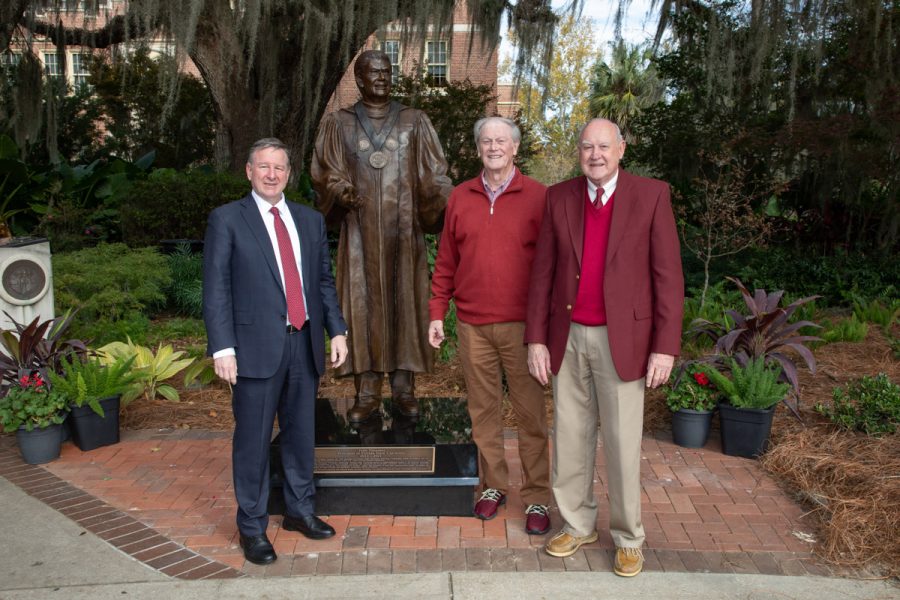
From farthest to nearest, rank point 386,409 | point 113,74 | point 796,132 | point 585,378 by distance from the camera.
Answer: point 113,74 < point 796,132 < point 386,409 < point 585,378

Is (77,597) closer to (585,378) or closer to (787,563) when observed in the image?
(585,378)

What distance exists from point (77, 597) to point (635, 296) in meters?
2.57

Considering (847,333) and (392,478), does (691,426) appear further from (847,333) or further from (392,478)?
(847,333)

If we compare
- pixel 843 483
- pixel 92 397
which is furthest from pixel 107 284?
pixel 843 483

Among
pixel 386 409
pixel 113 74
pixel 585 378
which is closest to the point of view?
pixel 585 378

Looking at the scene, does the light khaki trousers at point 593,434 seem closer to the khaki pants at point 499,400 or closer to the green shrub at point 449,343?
the khaki pants at point 499,400

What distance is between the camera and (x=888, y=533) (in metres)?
3.56

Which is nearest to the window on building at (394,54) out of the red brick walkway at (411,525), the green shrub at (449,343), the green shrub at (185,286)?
the green shrub at (185,286)

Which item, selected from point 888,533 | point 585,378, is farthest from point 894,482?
point 585,378

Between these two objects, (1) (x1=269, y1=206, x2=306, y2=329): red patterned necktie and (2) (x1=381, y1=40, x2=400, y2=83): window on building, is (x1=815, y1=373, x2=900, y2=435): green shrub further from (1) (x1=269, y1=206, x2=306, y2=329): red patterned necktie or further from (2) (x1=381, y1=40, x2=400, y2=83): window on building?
(2) (x1=381, y1=40, x2=400, y2=83): window on building

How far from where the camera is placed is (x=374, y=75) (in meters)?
4.29

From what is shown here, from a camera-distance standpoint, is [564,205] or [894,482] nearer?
[564,205]

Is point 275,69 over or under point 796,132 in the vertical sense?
over

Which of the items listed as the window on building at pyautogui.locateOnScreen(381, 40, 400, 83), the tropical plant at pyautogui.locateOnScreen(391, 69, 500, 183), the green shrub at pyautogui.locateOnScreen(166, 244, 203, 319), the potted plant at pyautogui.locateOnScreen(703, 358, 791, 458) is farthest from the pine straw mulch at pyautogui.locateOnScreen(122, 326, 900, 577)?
the tropical plant at pyautogui.locateOnScreen(391, 69, 500, 183)
